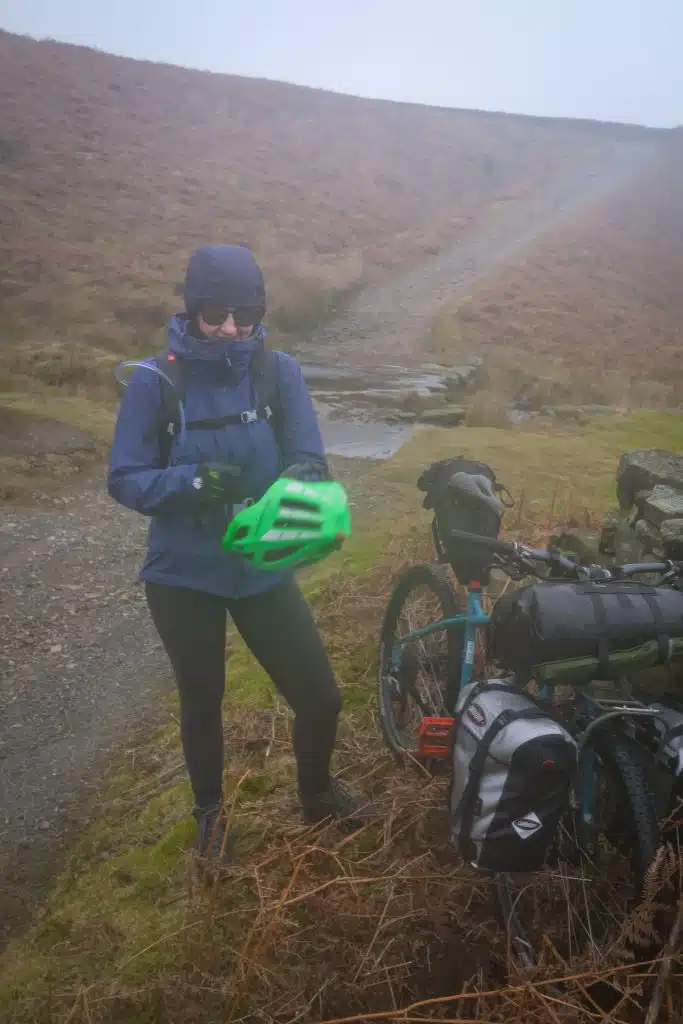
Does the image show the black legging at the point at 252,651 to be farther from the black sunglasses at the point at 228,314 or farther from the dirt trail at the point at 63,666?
the dirt trail at the point at 63,666

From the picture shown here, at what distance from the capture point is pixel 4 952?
9.05 ft

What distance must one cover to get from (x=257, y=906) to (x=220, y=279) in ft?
7.01

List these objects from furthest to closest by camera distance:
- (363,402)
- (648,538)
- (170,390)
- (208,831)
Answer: (363,402) → (648,538) → (208,831) → (170,390)

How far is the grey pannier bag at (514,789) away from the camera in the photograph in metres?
1.90

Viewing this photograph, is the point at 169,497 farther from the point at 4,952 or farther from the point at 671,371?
the point at 671,371

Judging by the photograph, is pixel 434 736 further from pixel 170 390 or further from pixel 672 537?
pixel 170 390

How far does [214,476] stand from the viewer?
2270mm

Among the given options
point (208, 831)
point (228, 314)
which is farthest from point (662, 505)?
point (208, 831)

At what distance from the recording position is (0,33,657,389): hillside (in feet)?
54.1

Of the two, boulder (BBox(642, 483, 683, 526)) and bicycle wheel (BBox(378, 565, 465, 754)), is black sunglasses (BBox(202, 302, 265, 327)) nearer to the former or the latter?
bicycle wheel (BBox(378, 565, 465, 754))

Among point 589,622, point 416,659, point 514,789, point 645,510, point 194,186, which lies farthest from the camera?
point 194,186

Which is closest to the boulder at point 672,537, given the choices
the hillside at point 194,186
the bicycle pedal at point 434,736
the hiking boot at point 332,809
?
the bicycle pedal at point 434,736

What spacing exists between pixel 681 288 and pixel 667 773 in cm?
2980

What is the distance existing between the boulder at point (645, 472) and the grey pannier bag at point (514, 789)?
3208 millimetres
